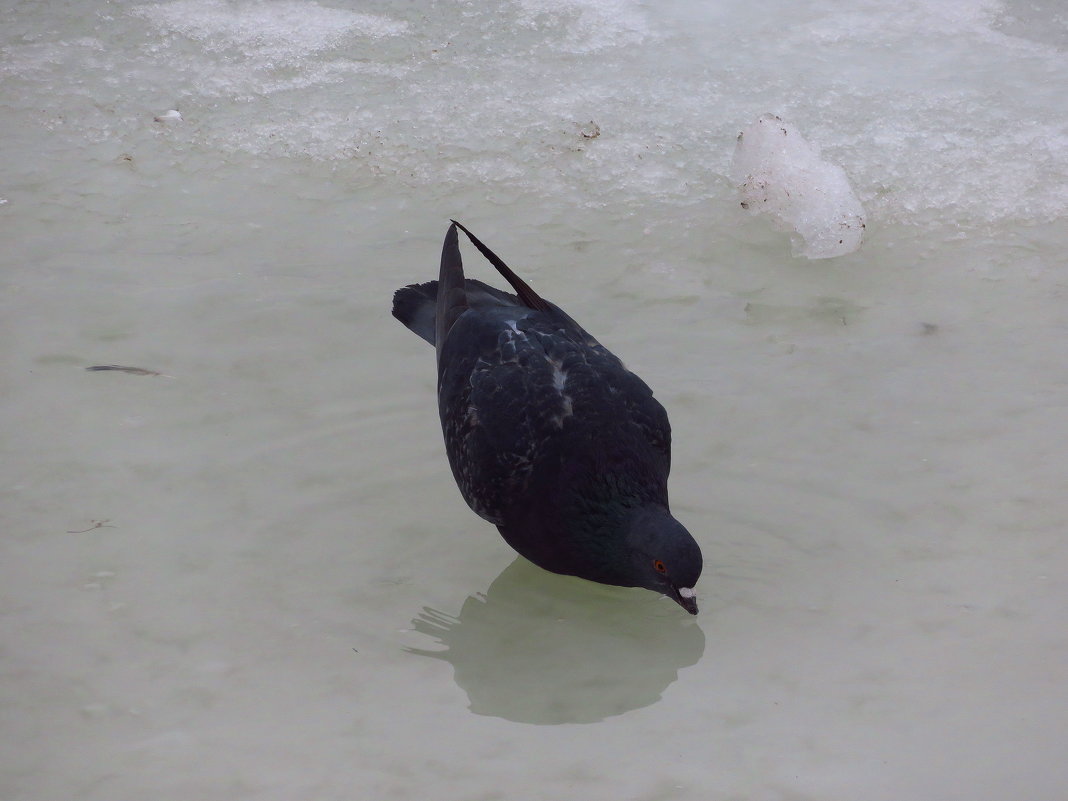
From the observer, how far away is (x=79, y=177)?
4852 millimetres

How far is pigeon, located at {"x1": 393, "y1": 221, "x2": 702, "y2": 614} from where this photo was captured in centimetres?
288

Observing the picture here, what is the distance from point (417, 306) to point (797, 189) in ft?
5.73

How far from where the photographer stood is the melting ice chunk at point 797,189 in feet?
14.6

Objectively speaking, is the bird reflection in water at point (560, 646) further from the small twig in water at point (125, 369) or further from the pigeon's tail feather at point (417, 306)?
the small twig in water at point (125, 369)

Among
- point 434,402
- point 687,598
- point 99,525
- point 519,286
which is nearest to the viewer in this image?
point 687,598

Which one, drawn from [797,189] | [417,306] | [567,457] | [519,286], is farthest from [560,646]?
[797,189]

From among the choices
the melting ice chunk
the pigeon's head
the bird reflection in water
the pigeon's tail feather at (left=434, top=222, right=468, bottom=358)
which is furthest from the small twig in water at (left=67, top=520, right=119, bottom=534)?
the melting ice chunk

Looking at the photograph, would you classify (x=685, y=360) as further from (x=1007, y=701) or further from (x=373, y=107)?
(x=373, y=107)

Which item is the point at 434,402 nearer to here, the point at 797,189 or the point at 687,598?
the point at 687,598

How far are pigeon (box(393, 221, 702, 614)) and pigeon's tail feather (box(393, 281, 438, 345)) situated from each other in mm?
488

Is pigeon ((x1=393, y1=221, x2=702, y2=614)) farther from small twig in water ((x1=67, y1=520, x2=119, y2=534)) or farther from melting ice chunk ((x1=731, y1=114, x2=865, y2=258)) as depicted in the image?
melting ice chunk ((x1=731, y1=114, x2=865, y2=258))

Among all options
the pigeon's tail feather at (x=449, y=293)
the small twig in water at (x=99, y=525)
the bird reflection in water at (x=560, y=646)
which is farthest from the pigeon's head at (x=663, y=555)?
the small twig in water at (x=99, y=525)

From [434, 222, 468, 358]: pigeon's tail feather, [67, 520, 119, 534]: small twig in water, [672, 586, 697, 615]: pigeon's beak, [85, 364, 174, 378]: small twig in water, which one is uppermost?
[434, 222, 468, 358]: pigeon's tail feather

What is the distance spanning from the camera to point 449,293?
3.50 m
